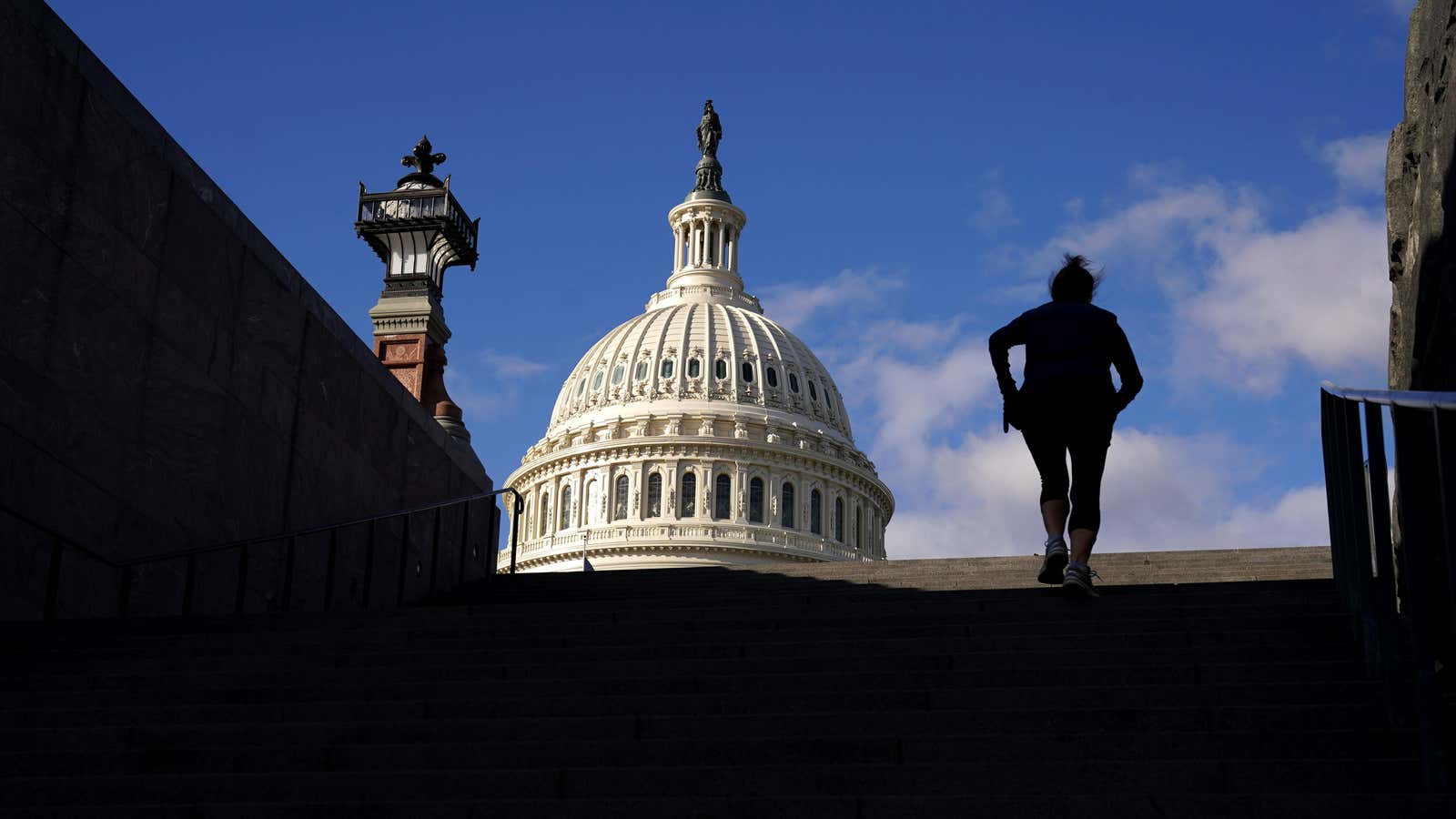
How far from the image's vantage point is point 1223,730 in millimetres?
6230

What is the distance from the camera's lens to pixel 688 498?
8775cm

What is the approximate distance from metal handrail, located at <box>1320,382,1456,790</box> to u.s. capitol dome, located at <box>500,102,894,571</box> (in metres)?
75.2

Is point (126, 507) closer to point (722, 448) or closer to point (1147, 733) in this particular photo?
point (1147, 733)

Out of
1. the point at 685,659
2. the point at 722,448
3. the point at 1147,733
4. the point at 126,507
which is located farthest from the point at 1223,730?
the point at 722,448

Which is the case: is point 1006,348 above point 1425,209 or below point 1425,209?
below

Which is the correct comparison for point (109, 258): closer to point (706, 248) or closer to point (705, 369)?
point (705, 369)

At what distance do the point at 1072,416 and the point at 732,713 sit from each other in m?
3.11

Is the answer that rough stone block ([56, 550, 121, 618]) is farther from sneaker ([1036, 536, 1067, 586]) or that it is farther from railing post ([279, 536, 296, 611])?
sneaker ([1036, 536, 1067, 586])

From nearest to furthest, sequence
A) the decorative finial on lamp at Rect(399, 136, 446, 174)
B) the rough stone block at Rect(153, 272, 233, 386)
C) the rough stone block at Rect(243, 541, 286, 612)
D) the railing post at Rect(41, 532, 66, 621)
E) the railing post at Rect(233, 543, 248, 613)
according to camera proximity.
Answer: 1. the railing post at Rect(41, 532, 66, 621)
2. the railing post at Rect(233, 543, 248, 613)
3. the rough stone block at Rect(153, 272, 233, 386)
4. the rough stone block at Rect(243, 541, 286, 612)
5. the decorative finial on lamp at Rect(399, 136, 446, 174)

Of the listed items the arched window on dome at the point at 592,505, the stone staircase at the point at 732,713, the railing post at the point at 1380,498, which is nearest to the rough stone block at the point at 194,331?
the stone staircase at the point at 732,713

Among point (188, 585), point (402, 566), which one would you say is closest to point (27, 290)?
point (188, 585)

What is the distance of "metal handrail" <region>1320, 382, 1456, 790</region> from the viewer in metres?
5.68

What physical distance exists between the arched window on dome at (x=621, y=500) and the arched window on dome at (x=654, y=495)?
1.22m

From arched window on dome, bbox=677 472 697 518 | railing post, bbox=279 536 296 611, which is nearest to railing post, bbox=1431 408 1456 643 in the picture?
railing post, bbox=279 536 296 611
